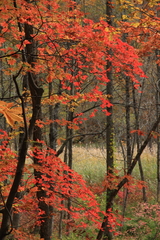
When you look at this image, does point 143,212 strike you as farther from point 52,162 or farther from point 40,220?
point 52,162

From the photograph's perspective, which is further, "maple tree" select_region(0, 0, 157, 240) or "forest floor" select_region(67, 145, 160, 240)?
"forest floor" select_region(67, 145, 160, 240)

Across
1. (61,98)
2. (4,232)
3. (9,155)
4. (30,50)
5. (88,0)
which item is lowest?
(4,232)

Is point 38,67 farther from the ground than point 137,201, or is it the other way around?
point 38,67

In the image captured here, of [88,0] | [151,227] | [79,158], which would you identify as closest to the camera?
[151,227]

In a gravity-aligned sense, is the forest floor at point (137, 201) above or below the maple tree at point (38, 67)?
below

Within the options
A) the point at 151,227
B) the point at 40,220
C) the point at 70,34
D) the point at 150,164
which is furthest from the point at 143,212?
the point at 70,34

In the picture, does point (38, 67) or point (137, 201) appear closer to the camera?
point (38, 67)

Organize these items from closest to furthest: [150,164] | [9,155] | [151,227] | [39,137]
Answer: [9,155] → [39,137] → [151,227] → [150,164]

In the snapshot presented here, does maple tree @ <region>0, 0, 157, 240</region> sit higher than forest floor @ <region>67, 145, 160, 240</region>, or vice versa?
maple tree @ <region>0, 0, 157, 240</region>

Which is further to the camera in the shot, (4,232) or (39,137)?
(39,137)

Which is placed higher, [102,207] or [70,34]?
[70,34]

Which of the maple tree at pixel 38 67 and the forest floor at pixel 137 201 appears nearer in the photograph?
the maple tree at pixel 38 67

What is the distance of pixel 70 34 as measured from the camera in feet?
15.1

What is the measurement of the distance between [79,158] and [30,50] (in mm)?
12328
